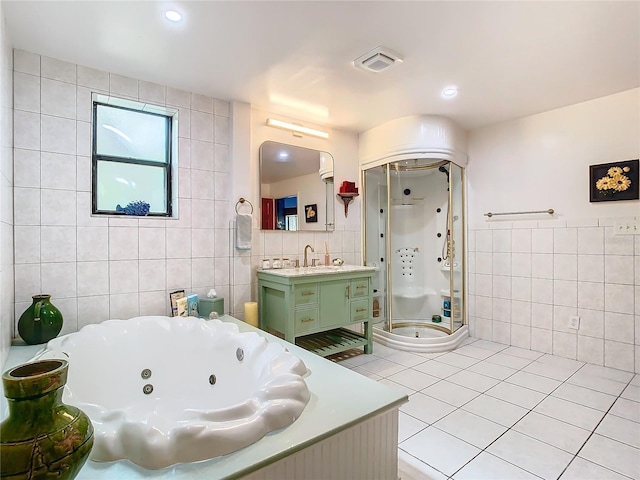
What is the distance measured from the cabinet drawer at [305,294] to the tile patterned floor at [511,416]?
2.23ft

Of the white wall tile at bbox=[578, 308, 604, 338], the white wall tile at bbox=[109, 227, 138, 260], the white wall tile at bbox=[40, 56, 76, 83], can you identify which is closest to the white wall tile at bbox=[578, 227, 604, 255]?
the white wall tile at bbox=[578, 308, 604, 338]

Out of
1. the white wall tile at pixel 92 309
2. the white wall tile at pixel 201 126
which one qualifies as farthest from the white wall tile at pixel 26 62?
the white wall tile at pixel 92 309

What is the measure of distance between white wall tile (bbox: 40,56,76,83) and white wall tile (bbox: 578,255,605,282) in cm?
425

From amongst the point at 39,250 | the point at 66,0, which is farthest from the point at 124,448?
the point at 66,0

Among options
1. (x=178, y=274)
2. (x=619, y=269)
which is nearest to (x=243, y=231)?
(x=178, y=274)

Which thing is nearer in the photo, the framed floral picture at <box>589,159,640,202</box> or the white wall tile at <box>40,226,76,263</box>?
the white wall tile at <box>40,226,76,263</box>

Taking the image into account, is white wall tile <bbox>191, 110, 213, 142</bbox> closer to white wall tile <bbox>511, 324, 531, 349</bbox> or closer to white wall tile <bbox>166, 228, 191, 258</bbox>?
white wall tile <bbox>166, 228, 191, 258</bbox>

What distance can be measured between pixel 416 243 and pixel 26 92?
3.76 m

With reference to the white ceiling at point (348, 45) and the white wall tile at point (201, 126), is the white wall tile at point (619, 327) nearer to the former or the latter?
the white ceiling at point (348, 45)

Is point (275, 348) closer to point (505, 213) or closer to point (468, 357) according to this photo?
point (468, 357)

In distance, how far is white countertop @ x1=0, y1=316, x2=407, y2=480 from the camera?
0.96 metres

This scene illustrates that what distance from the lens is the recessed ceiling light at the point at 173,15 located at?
1.75 meters

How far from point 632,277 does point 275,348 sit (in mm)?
2938

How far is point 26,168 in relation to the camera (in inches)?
83.6
